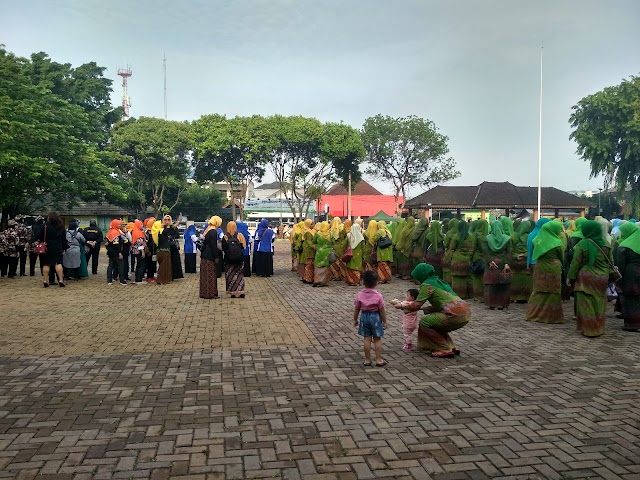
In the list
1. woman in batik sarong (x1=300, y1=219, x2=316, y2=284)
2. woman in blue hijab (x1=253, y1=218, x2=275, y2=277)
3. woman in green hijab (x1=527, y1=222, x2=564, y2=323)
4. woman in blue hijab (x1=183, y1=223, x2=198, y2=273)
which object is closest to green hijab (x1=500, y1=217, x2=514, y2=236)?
woman in green hijab (x1=527, y1=222, x2=564, y2=323)

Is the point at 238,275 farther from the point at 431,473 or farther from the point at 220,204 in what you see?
the point at 220,204

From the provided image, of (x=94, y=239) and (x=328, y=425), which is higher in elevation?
(x=94, y=239)

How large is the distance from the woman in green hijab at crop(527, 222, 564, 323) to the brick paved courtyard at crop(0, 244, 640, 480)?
329 mm

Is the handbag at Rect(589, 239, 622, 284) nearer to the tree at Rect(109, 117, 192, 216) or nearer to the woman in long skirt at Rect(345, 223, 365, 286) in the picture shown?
the woman in long skirt at Rect(345, 223, 365, 286)

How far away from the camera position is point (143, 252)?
13.8 metres

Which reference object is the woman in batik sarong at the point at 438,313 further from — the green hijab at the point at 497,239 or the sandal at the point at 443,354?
the green hijab at the point at 497,239

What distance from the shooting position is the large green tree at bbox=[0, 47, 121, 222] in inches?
661

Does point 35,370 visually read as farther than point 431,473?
Yes

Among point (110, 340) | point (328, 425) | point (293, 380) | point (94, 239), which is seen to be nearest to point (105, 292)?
point (94, 239)

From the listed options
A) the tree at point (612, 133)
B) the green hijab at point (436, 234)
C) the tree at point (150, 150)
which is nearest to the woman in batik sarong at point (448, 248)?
the green hijab at point (436, 234)

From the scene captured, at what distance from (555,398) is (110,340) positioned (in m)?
5.68

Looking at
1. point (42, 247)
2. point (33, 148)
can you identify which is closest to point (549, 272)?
point (42, 247)

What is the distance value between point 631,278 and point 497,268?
2.30 meters

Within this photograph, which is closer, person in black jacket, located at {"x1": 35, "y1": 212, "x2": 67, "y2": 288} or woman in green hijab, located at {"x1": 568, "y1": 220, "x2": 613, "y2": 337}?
woman in green hijab, located at {"x1": 568, "y1": 220, "x2": 613, "y2": 337}
